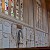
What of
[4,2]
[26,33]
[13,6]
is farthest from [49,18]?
[4,2]

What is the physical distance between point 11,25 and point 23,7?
185 cm

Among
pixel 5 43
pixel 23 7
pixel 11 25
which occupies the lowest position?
pixel 5 43

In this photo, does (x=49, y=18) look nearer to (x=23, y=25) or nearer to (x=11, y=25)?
(x=23, y=25)

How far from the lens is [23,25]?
6805mm

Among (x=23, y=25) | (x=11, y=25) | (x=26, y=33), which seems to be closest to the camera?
(x=11, y=25)

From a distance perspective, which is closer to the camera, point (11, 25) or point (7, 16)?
point (7, 16)

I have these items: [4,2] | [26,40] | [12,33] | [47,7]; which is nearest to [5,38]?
[12,33]

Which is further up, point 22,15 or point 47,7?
point 47,7

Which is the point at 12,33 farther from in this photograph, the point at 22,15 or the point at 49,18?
the point at 49,18

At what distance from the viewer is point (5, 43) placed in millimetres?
5000

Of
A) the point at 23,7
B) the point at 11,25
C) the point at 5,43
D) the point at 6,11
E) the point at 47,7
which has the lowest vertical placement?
the point at 5,43

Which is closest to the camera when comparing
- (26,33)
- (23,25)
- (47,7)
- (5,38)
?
(5,38)

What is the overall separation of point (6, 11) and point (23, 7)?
6.36 feet

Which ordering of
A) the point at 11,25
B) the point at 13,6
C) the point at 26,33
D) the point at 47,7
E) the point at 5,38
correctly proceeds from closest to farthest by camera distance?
the point at 5,38, the point at 11,25, the point at 13,6, the point at 26,33, the point at 47,7
